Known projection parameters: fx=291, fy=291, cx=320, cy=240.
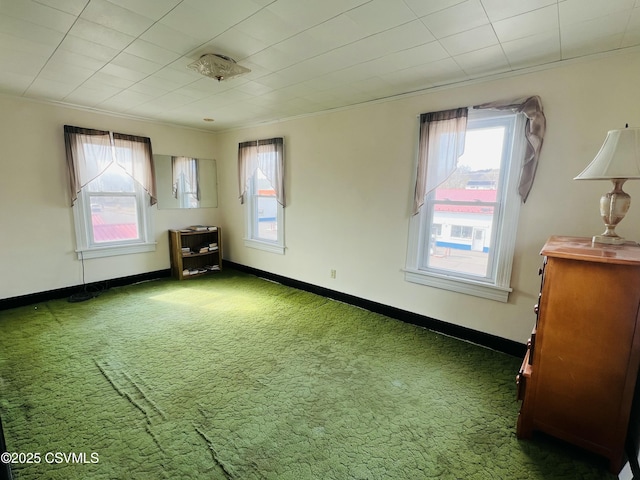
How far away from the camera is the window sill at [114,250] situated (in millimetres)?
3863

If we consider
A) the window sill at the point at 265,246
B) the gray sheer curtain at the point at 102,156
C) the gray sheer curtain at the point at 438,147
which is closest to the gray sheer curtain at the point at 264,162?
the window sill at the point at 265,246

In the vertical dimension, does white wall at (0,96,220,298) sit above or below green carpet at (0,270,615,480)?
above

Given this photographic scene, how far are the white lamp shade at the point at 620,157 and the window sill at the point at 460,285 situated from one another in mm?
1255

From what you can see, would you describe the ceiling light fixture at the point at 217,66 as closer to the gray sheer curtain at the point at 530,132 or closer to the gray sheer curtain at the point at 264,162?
the gray sheer curtain at the point at 264,162

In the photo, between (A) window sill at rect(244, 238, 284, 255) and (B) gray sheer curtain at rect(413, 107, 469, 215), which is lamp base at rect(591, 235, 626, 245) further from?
(A) window sill at rect(244, 238, 284, 255)

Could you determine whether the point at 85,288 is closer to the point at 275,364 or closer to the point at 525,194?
the point at 275,364

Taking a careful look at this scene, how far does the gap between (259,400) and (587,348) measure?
1.93 meters

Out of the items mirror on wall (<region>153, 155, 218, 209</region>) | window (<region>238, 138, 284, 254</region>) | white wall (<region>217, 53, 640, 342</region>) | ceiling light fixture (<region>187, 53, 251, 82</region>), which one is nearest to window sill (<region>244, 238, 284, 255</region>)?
window (<region>238, 138, 284, 254</region>)

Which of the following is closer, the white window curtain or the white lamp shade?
the white lamp shade

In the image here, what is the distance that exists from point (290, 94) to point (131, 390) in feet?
9.71

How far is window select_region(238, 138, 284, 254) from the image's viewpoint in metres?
4.21

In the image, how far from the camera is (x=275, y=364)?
241 centimetres

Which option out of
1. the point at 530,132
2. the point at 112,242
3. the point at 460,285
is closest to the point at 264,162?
the point at 112,242

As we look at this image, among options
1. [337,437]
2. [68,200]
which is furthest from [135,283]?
[337,437]
